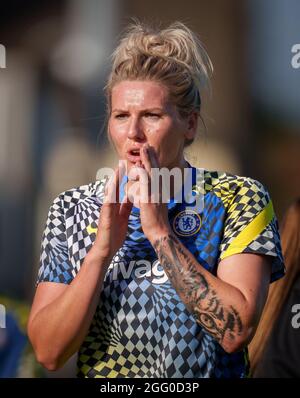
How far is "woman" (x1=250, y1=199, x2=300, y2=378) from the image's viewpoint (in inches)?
104

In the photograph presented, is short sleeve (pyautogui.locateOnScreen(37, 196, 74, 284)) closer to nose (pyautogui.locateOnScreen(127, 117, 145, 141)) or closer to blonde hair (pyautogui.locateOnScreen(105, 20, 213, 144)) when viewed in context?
nose (pyautogui.locateOnScreen(127, 117, 145, 141))

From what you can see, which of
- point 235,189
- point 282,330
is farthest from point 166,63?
point 282,330

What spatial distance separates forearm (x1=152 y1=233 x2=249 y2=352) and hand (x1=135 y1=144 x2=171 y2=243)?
0.14 ft

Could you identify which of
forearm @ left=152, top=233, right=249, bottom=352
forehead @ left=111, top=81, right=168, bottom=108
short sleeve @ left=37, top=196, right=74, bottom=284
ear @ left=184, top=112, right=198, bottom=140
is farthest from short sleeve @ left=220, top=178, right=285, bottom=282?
short sleeve @ left=37, top=196, right=74, bottom=284

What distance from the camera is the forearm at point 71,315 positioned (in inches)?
76.4

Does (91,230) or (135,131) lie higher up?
→ (135,131)

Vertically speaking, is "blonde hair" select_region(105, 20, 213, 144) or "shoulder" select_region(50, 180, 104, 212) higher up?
"blonde hair" select_region(105, 20, 213, 144)

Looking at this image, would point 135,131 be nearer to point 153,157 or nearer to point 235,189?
point 153,157

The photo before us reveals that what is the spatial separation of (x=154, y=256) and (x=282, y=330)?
0.92m

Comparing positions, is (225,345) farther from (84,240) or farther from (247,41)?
(247,41)

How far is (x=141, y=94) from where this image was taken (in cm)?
210

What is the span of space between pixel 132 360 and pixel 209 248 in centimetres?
40

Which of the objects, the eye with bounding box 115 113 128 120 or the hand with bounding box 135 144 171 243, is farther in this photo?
the eye with bounding box 115 113 128 120
